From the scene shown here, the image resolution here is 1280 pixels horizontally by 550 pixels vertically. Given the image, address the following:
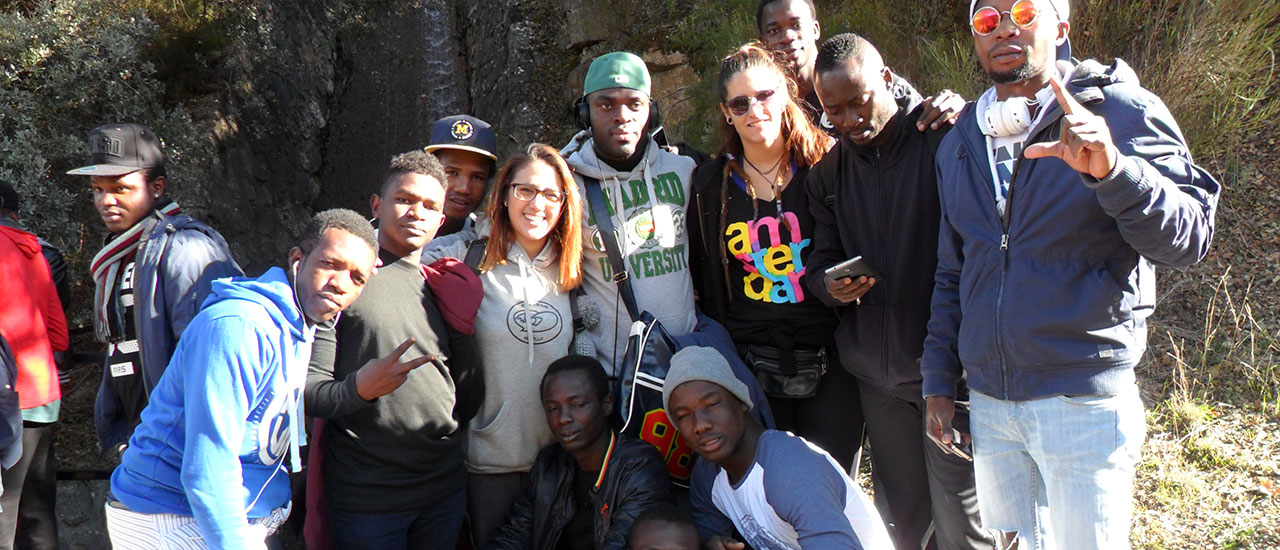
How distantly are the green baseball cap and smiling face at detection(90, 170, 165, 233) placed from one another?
1.77 m

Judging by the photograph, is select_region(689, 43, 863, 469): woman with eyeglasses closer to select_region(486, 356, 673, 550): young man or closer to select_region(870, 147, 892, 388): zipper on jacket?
select_region(870, 147, 892, 388): zipper on jacket

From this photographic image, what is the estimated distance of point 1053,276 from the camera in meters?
2.54

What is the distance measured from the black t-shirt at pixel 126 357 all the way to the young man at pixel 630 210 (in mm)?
1730

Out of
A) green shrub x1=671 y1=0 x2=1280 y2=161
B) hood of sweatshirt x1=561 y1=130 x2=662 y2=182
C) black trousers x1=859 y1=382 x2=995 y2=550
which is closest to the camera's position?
black trousers x1=859 y1=382 x2=995 y2=550

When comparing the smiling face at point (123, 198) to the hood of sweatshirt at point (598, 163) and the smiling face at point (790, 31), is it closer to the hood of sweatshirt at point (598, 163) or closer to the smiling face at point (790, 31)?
the hood of sweatshirt at point (598, 163)

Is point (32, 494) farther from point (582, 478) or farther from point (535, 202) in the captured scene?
point (535, 202)

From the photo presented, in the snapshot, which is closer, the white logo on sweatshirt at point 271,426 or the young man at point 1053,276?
the young man at point 1053,276

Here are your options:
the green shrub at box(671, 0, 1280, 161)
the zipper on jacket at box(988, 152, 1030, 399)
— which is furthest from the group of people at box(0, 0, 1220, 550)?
the green shrub at box(671, 0, 1280, 161)

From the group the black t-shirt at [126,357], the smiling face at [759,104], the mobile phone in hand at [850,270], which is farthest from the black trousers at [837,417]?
the black t-shirt at [126,357]

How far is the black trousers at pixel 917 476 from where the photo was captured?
312 cm

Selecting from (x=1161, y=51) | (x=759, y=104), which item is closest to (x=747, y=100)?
(x=759, y=104)

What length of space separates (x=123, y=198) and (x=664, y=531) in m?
2.42

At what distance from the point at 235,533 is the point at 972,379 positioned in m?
2.10

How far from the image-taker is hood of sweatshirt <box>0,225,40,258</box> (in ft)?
13.0
